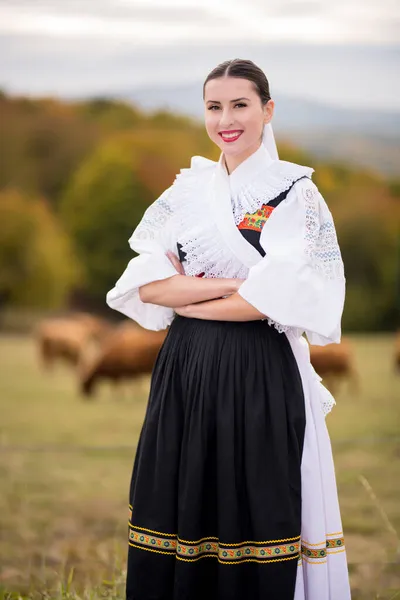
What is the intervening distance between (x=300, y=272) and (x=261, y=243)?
0.11 metres

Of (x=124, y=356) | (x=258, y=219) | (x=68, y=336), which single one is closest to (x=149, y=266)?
(x=258, y=219)

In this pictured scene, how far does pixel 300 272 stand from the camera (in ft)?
5.30

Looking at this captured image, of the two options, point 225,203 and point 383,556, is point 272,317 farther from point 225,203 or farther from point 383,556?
point 383,556

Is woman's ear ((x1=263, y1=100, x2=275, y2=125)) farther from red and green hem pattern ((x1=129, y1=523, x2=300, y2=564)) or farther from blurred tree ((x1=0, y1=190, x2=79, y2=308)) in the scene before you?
blurred tree ((x1=0, y1=190, x2=79, y2=308))

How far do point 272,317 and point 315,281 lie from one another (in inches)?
4.8

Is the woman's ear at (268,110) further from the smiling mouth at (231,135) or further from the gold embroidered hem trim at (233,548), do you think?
the gold embroidered hem trim at (233,548)

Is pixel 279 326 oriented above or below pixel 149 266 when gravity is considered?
below

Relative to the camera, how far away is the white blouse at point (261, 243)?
5.31 ft

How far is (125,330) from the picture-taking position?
6.16 meters

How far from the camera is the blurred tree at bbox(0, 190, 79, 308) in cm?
611

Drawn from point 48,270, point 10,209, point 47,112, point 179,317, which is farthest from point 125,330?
point 179,317

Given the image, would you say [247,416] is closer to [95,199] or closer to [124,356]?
[124,356]

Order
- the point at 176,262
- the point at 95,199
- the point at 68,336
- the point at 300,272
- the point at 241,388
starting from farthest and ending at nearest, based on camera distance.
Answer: the point at 68,336, the point at 95,199, the point at 176,262, the point at 241,388, the point at 300,272

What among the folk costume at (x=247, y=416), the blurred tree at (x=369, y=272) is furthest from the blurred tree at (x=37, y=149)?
the folk costume at (x=247, y=416)
